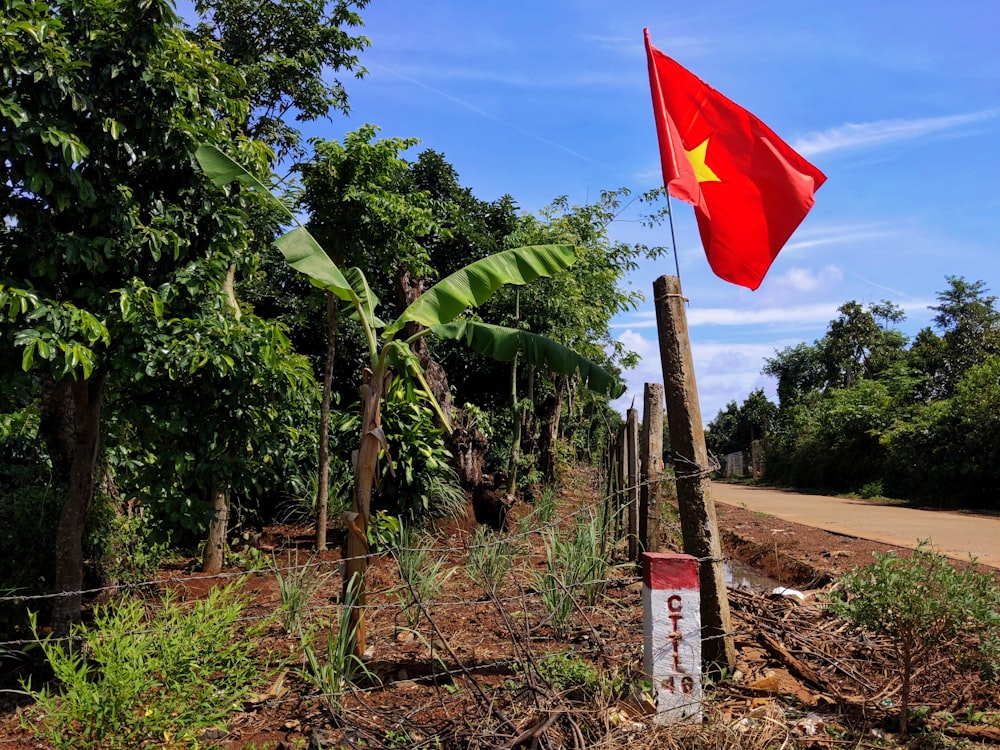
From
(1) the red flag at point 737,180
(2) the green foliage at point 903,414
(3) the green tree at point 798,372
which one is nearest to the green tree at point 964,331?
(2) the green foliage at point 903,414

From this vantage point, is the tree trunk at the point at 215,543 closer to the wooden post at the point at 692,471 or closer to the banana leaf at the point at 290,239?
the banana leaf at the point at 290,239

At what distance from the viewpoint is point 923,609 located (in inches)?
144

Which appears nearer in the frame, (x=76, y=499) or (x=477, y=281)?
(x=76, y=499)

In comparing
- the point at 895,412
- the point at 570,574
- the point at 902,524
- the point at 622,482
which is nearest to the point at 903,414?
the point at 895,412

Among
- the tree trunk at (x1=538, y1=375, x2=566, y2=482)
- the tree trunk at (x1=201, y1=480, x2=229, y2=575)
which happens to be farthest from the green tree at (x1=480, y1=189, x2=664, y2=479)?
the tree trunk at (x1=201, y1=480, x2=229, y2=575)

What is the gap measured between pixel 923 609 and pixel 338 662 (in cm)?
300

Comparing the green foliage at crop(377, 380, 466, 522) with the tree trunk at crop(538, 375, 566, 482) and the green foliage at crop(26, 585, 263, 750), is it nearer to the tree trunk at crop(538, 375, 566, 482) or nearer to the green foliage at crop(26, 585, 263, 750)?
the tree trunk at crop(538, 375, 566, 482)

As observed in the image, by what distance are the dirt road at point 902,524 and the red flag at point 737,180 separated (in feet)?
11.9

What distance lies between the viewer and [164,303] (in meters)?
4.48

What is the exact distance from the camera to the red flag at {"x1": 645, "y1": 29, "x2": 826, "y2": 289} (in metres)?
4.96

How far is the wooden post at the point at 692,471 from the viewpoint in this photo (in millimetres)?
4305

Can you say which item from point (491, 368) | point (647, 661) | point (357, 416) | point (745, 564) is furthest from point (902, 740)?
point (491, 368)

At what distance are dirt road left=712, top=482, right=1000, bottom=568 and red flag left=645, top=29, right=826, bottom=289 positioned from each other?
142 inches

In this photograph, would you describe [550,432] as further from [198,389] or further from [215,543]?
[198,389]
